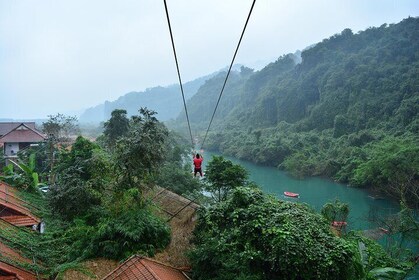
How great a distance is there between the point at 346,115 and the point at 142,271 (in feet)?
108

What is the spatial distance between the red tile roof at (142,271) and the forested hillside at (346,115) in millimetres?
13023

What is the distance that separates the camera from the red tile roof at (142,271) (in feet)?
21.1

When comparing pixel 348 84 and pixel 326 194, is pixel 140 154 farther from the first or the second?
pixel 348 84

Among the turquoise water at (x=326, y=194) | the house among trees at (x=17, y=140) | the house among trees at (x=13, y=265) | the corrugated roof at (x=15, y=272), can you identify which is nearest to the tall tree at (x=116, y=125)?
the house among trees at (x=17, y=140)

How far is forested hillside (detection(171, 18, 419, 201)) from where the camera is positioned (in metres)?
22.6

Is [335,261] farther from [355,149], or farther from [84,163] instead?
[355,149]

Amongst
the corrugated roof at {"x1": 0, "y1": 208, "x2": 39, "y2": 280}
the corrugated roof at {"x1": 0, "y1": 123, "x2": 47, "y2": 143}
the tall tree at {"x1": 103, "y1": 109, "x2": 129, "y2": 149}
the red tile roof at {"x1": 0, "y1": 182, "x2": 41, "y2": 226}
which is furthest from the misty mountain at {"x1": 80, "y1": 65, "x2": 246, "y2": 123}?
the corrugated roof at {"x1": 0, "y1": 208, "x2": 39, "y2": 280}

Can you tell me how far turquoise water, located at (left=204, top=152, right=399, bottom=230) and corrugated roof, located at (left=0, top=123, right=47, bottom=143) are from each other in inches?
633

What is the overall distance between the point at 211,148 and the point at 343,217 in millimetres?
36325

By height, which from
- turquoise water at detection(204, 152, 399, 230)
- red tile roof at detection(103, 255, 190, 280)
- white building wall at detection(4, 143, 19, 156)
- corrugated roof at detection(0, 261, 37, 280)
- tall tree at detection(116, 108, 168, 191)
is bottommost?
turquoise water at detection(204, 152, 399, 230)

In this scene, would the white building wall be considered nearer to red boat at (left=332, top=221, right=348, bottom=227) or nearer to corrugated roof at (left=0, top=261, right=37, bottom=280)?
corrugated roof at (left=0, top=261, right=37, bottom=280)

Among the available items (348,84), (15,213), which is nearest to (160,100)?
(348,84)

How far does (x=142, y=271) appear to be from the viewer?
6527 mm

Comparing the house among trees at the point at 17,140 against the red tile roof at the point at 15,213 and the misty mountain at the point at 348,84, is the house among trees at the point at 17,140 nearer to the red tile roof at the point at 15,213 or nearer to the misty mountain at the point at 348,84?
the red tile roof at the point at 15,213
